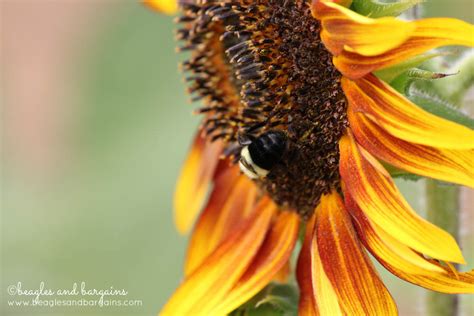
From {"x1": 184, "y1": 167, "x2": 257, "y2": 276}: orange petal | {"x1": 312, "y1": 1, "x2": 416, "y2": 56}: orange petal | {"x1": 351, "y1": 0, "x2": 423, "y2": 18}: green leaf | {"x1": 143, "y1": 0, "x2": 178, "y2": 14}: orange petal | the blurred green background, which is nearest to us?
{"x1": 312, "y1": 1, "x2": 416, "y2": 56}: orange petal

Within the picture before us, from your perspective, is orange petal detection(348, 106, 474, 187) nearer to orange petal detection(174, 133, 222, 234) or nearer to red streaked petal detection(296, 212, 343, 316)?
red streaked petal detection(296, 212, 343, 316)

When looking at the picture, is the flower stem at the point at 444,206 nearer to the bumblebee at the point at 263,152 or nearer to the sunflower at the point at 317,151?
the sunflower at the point at 317,151

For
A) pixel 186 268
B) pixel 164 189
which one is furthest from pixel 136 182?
pixel 186 268

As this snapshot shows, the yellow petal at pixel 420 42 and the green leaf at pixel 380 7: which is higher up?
the green leaf at pixel 380 7

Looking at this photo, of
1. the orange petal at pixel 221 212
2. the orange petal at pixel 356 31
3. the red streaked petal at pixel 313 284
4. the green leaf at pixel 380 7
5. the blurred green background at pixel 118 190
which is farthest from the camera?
the blurred green background at pixel 118 190

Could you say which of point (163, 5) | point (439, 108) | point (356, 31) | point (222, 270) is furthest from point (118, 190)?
point (356, 31)

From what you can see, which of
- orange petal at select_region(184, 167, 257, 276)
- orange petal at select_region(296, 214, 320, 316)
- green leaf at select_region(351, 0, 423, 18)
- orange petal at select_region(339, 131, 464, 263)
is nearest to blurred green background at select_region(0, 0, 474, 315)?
orange petal at select_region(184, 167, 257, 276)

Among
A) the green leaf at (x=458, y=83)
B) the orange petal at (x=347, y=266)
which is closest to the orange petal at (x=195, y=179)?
the orange petal at (x=347, y=266)
